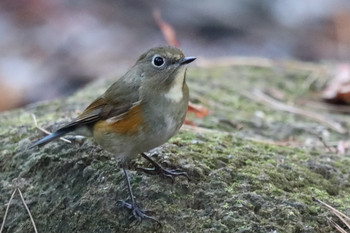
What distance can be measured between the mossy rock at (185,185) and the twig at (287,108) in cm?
59

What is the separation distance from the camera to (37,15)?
965cm

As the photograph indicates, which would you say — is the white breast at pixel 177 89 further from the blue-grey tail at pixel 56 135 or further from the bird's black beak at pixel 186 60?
the blue-grey tail at pixel 56 135

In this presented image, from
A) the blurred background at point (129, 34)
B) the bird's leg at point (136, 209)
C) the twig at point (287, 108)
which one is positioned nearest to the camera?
the bird's leg at point (136, 209)

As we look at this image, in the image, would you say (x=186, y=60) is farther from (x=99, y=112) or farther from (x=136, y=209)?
(x=136, y=209)

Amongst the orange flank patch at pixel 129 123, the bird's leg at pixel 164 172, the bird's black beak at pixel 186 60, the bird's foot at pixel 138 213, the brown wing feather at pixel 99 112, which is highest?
the bird's black beak at pixel 186 60

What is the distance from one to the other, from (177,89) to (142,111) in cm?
22

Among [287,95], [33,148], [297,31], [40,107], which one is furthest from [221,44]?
[33,148]

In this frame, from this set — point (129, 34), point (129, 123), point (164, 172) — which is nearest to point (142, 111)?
point (129, 123)

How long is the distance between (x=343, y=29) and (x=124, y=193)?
808cm

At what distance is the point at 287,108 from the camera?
4977 mm

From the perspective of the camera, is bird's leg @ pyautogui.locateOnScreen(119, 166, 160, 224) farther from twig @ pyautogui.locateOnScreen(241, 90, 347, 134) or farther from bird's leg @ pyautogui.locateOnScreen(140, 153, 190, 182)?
twig @ pyautogui.locateOnScreen(241, 90, 347, 134)

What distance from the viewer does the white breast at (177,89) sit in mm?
2959

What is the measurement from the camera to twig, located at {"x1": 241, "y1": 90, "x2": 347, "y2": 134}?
15.1ft

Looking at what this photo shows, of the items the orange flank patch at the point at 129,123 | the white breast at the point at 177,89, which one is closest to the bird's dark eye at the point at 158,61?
the white breast at the point at 177,89
